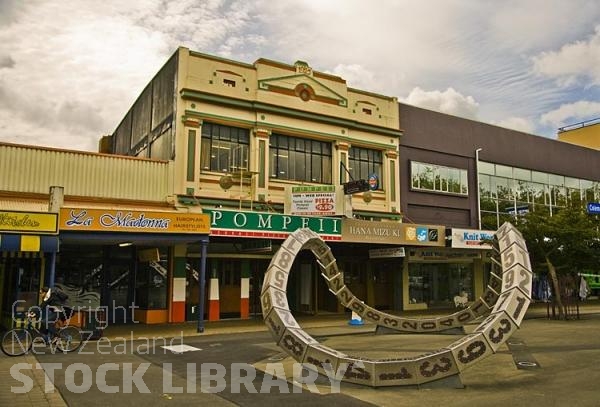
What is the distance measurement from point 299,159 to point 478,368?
1656 centimetres

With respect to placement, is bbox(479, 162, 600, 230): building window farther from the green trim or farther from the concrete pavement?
the concrete pavement

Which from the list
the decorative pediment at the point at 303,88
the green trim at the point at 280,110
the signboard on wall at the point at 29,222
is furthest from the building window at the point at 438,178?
the signboard on wall at the point at 29,222

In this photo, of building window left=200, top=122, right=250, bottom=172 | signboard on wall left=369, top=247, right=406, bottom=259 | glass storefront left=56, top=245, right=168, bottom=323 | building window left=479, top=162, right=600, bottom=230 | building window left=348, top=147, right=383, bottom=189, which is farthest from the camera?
building window left=479, top=162, right=600, bottom=230

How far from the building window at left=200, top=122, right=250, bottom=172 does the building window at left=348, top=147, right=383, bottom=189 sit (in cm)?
622

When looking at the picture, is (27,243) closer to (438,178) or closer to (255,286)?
(255,286)

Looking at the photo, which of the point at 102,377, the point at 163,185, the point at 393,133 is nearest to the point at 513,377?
the point at 102,377

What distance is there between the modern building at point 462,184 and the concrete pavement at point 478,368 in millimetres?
10125

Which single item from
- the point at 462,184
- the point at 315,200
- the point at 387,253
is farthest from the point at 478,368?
the point at 462,184

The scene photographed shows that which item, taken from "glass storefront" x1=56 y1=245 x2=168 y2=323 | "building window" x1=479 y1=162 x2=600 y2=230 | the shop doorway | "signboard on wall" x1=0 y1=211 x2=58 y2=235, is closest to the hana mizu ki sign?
"glass storefront" x1=56 y1=245 x2=168 y2=323

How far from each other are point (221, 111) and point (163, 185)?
4351 mm

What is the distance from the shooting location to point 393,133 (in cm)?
2973

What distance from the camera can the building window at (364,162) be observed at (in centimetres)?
2853

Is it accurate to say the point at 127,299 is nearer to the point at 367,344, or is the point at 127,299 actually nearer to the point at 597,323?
the point at 367,344

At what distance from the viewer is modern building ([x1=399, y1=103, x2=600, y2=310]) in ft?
100
